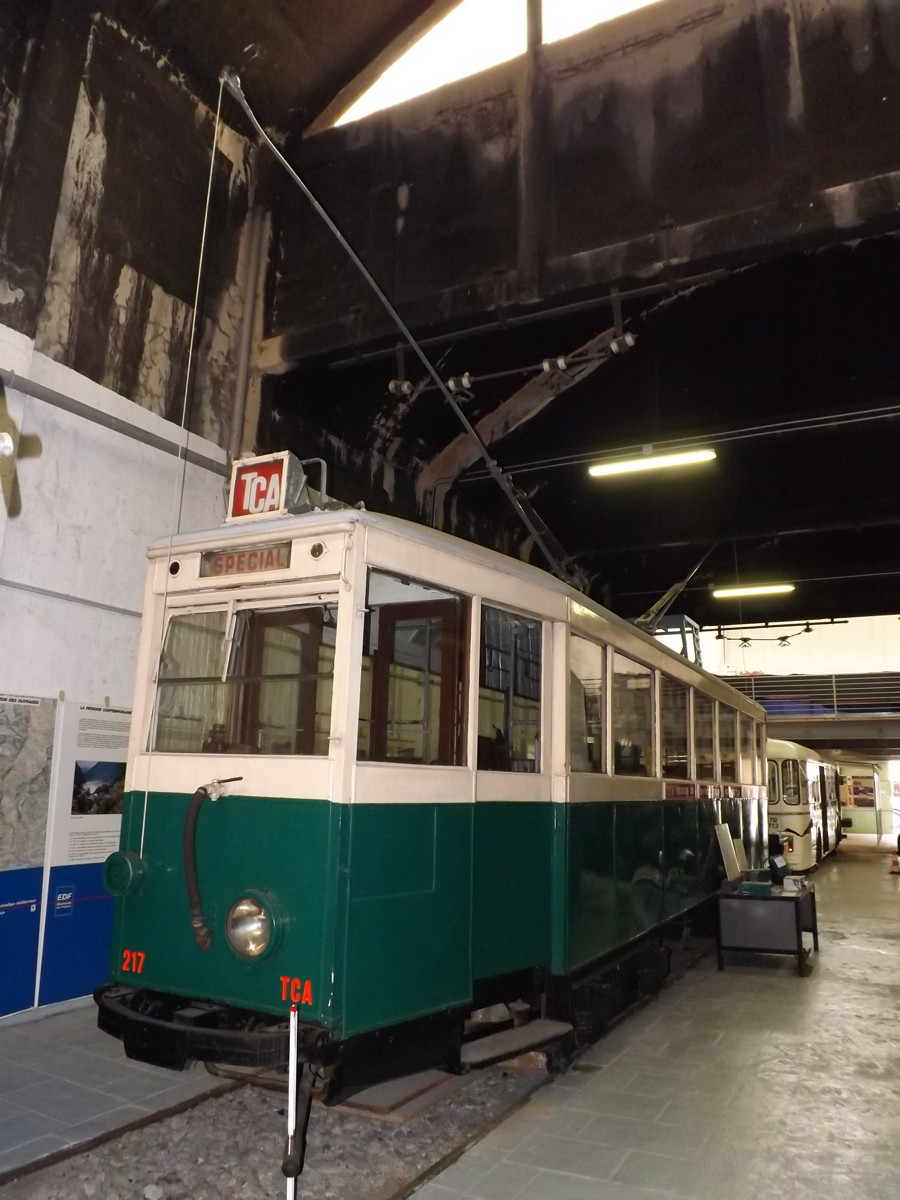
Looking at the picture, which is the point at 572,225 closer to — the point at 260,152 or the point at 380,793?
the point at 260,152


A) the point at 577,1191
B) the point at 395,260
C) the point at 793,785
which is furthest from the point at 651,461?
the point at 793,785

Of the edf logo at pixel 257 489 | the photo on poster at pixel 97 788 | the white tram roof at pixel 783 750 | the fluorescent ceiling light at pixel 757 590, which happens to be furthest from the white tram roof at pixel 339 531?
the white tram roof at pixel 783 750

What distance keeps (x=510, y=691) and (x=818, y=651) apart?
58.8 ft

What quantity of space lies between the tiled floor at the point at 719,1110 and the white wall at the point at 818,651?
13.3 m

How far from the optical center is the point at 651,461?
28.1 feet

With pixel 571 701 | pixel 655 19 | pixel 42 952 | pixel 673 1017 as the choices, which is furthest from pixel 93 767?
pixel 655 19

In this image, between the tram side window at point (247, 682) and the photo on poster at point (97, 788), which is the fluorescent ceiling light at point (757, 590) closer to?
the photo on poster at point (97, 788)

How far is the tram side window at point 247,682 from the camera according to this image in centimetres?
359

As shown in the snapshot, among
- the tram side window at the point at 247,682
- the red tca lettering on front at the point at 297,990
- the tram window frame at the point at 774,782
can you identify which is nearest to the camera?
the red tca lettering on front at the point at 297,990

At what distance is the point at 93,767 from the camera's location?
571 centimetres

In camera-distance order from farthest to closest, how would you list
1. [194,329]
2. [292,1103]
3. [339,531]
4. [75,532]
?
[194,329] → [75,532] → [339,531] → [292,1103]

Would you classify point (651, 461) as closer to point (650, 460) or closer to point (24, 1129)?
point (650, 460)

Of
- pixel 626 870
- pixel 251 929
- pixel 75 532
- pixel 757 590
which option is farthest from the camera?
pixel 757 590

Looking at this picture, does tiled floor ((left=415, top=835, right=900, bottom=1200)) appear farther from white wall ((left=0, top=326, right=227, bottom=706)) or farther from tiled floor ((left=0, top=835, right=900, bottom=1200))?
white wall ((left=0, top=326, right=227, bottom=706))
